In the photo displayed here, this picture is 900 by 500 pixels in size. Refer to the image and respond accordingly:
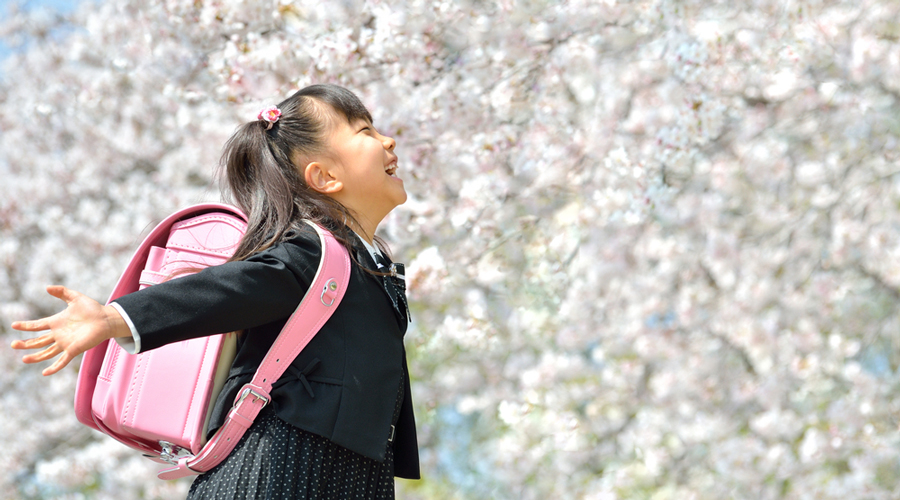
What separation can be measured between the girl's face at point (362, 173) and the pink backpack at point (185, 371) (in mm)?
167

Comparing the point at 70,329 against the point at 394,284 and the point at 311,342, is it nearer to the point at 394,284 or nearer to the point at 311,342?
the point at 311,342

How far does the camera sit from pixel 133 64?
4160 millimetres

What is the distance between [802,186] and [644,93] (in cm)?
109

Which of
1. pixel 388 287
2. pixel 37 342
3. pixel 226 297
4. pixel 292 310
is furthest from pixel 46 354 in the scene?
pixel 388 287

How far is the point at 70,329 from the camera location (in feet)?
3.31

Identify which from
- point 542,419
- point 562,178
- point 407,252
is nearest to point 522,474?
point 542,419

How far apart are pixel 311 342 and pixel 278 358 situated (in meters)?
0.07

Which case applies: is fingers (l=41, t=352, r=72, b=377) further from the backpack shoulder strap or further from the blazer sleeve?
the backpack shoulder strap

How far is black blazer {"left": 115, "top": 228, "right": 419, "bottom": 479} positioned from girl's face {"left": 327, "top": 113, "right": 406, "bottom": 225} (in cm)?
13

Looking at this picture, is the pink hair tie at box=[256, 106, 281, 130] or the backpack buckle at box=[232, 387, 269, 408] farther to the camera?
the pink hair tie at box=[256, 106, 281, 130]

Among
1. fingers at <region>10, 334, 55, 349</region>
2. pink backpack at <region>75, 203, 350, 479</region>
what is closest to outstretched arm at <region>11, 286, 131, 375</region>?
fingers at <region>10, 334, 55, 349</region>

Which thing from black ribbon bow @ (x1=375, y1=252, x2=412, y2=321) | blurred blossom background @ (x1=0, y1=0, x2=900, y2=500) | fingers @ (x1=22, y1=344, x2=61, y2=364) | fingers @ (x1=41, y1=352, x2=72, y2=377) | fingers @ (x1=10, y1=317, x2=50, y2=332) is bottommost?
blurred blossom background @ (x1=0, y1=0, x2=900, y2=500)

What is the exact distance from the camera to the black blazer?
1.11 meters

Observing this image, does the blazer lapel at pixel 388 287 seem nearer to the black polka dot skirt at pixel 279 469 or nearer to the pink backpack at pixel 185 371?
the pink backpack at pixel 185 371
